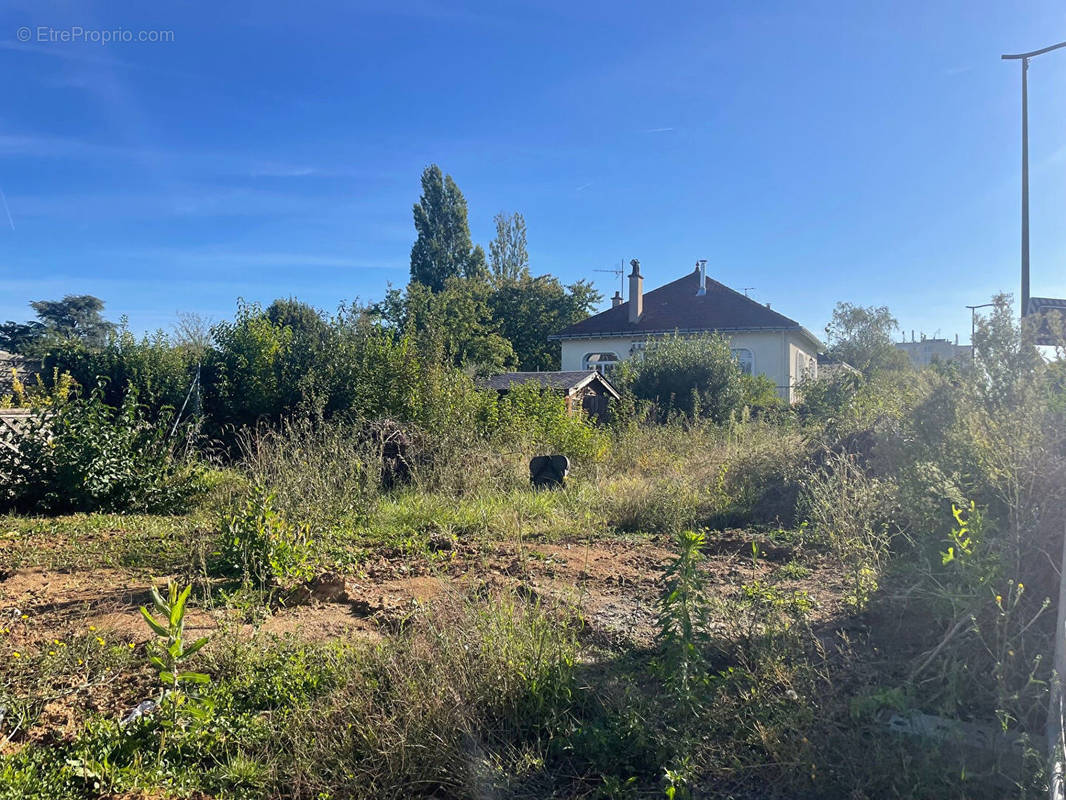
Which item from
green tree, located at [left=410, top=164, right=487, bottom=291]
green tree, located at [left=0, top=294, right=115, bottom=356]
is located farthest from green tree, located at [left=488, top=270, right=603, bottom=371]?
green tree, located at [left=0, top=294, right=115, bottom=356]

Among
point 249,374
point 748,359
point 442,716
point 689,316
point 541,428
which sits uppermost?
point 689,316

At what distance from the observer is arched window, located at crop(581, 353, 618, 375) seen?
99.8 feet

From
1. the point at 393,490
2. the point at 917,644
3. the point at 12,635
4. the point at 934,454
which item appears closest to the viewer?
the point at 917,644

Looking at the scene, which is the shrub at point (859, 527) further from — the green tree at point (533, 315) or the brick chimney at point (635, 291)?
the green tree at point (533, 315)

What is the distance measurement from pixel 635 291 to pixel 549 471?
2139cm

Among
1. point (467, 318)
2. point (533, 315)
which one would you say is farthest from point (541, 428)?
point (533, 315)

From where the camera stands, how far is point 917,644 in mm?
3566

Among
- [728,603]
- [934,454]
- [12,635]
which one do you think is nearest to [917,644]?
[728,603]

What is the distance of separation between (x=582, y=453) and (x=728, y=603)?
759 cm

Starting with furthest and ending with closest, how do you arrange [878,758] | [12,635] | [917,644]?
[12,635] → [917,644] → [878,758]

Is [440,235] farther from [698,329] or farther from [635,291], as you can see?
[698,329]

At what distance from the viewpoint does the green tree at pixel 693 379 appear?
20.0 m

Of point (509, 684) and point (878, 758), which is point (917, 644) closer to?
point (878, 758)

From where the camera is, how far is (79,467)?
329 inches
